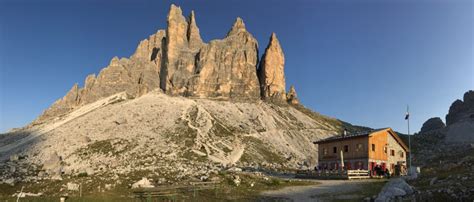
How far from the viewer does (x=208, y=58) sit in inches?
6156

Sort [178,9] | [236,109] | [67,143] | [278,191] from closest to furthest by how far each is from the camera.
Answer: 1. [278,191]
2. [67,143]
3. [236,109]
4. [178,9]

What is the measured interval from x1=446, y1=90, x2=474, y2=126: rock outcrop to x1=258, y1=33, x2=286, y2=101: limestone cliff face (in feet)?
274

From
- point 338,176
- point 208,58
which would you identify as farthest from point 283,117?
point 338,176

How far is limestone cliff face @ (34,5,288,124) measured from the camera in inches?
5938

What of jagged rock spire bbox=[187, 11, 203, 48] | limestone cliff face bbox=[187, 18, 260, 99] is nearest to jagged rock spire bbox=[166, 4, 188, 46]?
jagged rock spire bbox=[187, 11, 203, 48]

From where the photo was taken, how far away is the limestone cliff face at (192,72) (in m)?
151

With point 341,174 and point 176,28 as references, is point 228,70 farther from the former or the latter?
Result: point 341,174

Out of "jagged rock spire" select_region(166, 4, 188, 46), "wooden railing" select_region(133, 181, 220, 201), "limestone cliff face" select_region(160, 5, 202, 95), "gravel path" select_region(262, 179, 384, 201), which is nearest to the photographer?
"wooden railing" select_region(133, 181, 220, 201)

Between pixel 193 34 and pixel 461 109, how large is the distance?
Answer: 133094 millimetres

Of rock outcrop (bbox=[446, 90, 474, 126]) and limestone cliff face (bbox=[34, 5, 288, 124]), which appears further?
rock outcrop (bbox=[446, 90, 474, 126])

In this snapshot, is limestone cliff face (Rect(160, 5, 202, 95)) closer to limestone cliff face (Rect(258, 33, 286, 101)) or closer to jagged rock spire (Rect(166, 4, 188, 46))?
jagged rock spire (Rect(166, 4, 188, 46))

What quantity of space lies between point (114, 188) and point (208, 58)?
12226 centimetres

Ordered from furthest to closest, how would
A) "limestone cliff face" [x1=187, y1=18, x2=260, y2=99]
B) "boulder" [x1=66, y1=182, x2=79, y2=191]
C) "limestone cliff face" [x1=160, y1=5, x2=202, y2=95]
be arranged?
"limestone cliff face" [x1=160, y1=5, x2=202, y2=95] < "limestone cliff face" [x1=187, y1=18, x2=260, y2=99] < "boulder" [x1=66, y1=182, x2=79, y2=191]

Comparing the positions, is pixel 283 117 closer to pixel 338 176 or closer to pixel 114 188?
pixel 338 176
